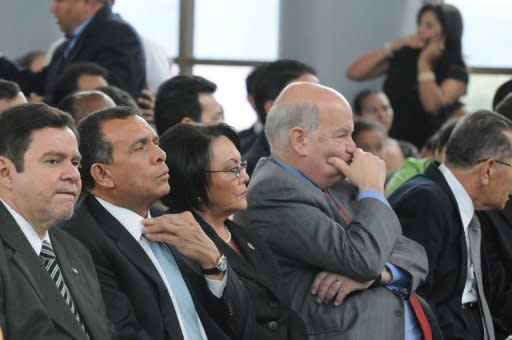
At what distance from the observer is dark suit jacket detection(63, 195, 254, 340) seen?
3336mm

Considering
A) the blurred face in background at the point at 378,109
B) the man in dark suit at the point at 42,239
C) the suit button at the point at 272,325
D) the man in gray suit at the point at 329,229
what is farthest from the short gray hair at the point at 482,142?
the blurred face in background at the point at 378,109

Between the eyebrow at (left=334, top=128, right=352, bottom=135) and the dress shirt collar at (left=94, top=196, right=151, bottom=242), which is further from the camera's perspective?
the eyebrow at (left=334, top=128, right=352, bottom=135)

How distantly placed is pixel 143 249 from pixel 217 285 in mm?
231

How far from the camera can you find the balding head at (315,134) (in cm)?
402

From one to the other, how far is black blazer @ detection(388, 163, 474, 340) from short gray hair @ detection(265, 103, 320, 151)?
0.51 meters

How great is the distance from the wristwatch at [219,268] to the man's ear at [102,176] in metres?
0.36

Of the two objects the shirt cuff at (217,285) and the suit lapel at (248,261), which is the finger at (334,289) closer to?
the suit lapel at (248,261)

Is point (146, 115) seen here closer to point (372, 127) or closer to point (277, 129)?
point (372, 127)

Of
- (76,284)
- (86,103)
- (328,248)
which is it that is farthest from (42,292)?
(86,103)

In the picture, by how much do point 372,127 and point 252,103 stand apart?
2.64 feet

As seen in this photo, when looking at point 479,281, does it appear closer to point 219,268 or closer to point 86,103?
point 219,268

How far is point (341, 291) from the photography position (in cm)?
384

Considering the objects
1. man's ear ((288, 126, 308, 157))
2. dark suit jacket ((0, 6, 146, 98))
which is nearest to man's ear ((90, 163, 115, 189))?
man's ear ((288, 126, 308, 157))

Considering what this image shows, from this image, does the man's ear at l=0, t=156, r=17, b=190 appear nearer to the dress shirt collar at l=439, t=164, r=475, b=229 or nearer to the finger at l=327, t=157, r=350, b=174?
the finger at l=327, t=157, r=350, b=174
